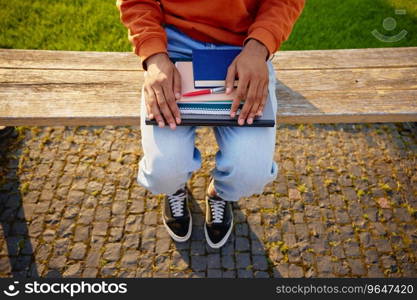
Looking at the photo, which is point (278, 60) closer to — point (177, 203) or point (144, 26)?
point (144, 26)

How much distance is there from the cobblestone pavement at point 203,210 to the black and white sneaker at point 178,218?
76 mm

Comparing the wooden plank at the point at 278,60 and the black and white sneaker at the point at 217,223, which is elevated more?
the wooden plank at the point at 278,60

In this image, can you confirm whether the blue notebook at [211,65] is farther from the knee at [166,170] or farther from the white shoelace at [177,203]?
the white shoelace at [177,203]

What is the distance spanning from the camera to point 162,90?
1776mm

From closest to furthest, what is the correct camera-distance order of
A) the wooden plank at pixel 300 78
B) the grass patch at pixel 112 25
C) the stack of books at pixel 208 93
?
1. the stack of books at pixel 208 93
2. the wooden plank at pixel 300 78
3. the grass patch at pixel 112 25

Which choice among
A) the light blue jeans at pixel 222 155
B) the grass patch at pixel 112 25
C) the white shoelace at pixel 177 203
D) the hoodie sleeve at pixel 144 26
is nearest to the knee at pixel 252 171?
the light blue jeans at pixel 222 155

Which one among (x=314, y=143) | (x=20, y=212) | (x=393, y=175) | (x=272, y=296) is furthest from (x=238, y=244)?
(x=20, y=212)

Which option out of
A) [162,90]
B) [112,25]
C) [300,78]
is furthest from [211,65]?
[112,25]

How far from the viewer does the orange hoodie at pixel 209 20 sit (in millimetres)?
1892

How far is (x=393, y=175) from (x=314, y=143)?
669mm

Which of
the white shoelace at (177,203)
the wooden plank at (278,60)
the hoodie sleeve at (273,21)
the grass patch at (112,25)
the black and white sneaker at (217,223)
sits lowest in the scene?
the black and white sneaker at (217,223)

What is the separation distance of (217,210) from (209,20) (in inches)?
48.5

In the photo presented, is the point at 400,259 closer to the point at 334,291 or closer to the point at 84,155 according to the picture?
the point at 334,291

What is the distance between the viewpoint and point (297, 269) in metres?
2.41
